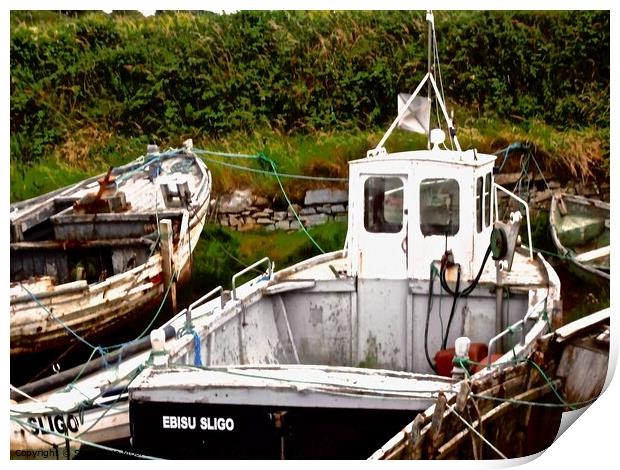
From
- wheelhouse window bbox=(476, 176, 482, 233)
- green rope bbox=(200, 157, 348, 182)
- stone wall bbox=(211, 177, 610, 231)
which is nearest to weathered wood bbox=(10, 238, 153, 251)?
stone wall bbox=(211, 177, 610, 231)

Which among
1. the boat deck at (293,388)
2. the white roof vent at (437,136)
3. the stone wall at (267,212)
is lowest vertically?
the boat deck at (293,388)

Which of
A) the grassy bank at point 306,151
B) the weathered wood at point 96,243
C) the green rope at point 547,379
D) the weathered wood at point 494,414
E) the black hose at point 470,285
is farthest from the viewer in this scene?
the weathered wood at point 96,243

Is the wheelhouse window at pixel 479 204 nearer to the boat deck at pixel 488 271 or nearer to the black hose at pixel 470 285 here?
the black hose at pixel 470 285

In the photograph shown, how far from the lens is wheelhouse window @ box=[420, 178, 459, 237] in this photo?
351 inches

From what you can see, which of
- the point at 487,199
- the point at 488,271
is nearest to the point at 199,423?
the point at 488,271

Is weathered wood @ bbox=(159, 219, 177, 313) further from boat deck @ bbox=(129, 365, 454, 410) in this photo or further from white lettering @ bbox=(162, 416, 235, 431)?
white lettering @ bbox=(162, 416, 235, 431)

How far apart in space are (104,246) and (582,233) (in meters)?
4.06

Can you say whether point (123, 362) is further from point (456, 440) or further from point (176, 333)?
point (456, 440)

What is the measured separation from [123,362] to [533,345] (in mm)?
3311

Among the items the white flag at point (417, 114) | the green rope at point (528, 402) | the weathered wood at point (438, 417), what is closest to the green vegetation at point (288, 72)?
the white flag at point (417, 114)

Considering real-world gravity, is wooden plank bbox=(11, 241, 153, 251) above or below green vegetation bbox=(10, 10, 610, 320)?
below

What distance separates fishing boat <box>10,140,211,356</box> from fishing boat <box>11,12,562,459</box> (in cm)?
37

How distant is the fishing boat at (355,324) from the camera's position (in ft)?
25.1

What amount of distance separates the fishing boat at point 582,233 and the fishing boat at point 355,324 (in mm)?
462
